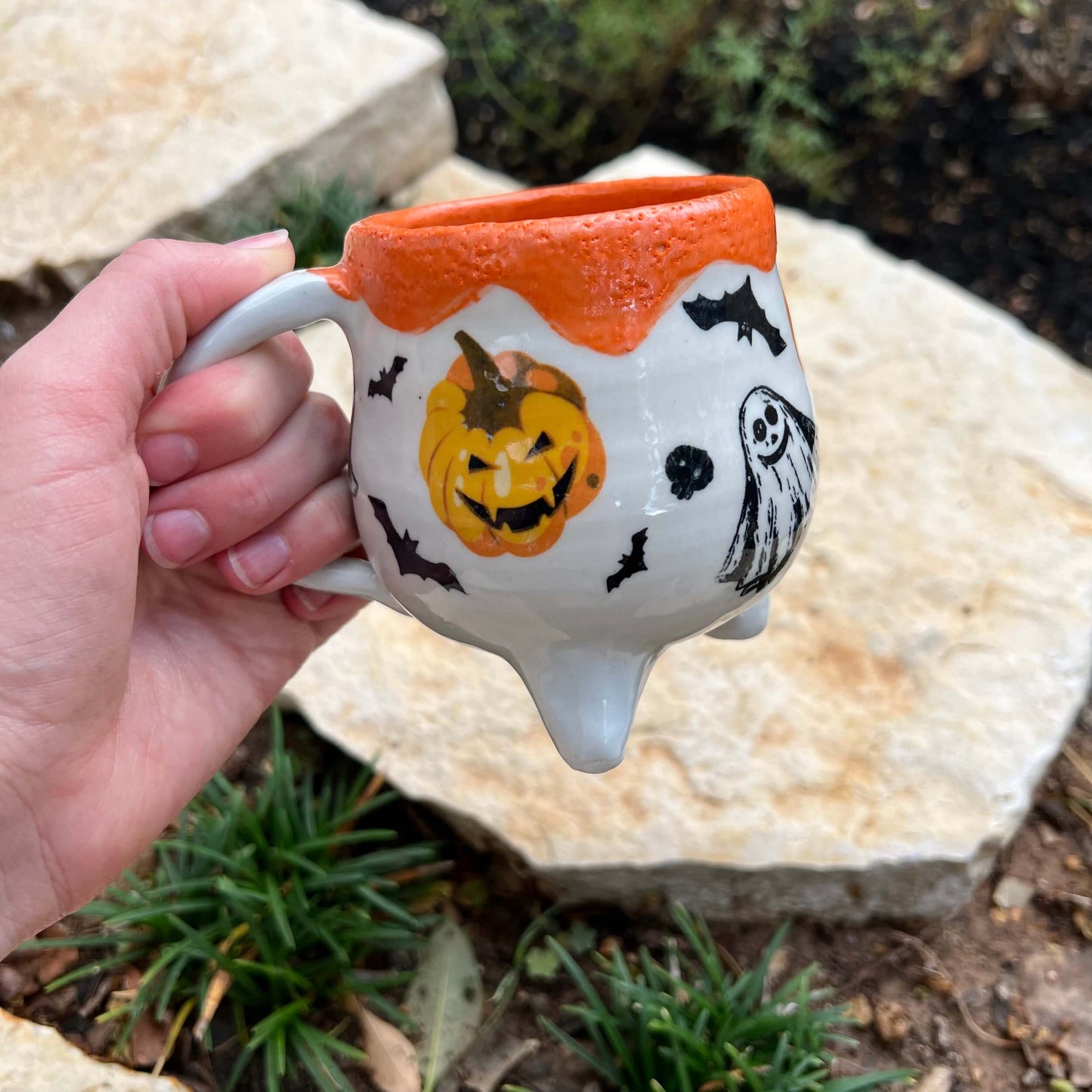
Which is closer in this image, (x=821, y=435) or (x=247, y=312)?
(x=247, y=312)

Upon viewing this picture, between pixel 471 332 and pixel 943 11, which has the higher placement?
pixel 471 332

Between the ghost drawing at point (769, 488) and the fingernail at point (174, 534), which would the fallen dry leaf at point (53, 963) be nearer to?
the fingernail at point (174, 534)

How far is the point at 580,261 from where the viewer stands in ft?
2.63

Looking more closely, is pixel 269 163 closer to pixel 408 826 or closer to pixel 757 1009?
pixel 408 826

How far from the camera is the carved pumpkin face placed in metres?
→ 0.82

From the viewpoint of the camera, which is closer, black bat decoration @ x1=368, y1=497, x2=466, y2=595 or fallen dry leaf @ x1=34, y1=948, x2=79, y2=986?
black bat decoration @ x1=368, y1=497, x2=466, y2=595

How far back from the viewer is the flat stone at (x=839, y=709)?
67.5 inches

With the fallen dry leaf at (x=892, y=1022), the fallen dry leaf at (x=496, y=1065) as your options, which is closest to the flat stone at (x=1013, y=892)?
the fallen dry leaf at (x=892, y=1022)

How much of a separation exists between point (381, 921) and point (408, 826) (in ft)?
0.60

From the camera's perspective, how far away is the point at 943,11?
3471 millimetres

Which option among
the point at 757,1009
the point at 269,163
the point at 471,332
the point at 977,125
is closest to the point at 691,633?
the point at 471,332

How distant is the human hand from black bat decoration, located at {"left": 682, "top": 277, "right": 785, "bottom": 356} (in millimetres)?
425

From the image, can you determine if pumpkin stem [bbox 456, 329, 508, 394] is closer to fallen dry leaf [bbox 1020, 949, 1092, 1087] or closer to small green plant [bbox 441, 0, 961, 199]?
fallen dry leaf [bbox 1020, 949, 1092, 1087]

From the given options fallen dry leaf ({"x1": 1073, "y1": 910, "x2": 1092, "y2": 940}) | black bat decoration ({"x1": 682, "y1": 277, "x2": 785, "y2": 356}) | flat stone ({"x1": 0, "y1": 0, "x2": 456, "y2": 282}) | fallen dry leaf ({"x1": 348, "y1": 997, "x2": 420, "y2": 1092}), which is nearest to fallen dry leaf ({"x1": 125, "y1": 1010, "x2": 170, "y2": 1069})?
fallen dry leaf ({"x1": 348, "y1": 997, "x2": 420, "y2": 1092})
